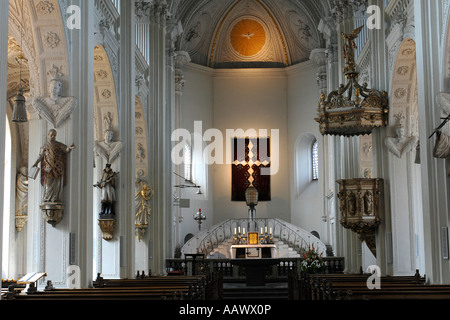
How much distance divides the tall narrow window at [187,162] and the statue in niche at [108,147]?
46.5 feet

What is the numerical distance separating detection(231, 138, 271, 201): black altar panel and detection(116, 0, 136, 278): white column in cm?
1510

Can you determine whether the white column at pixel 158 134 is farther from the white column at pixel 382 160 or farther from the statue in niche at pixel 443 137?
the statue in niche at pixel 443 137

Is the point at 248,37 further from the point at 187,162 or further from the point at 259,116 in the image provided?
the point at 187,162

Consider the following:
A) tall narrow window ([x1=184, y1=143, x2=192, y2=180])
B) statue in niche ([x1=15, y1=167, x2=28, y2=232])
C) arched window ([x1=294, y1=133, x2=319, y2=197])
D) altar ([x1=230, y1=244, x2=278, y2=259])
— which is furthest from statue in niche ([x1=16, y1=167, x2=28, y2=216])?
arched window ([x1=294, y1=133, x2=319, y2=197])

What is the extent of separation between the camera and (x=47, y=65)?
12.3 meters

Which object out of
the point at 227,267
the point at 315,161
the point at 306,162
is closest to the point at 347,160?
the point at 227,267

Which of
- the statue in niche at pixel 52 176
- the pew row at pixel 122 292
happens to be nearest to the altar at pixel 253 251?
the pew row at pixel 122 292

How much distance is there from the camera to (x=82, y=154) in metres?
12.3

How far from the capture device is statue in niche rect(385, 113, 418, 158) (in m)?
16.7

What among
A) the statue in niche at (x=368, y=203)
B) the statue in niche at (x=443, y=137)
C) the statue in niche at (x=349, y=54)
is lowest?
the statue in niche at (x=368, y=203)

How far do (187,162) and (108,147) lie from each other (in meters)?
14.5

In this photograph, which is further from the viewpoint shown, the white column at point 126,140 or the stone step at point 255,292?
the stone step at point 255,292

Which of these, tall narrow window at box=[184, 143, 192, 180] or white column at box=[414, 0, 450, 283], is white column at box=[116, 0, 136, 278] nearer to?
white column at box=[414, 0, 450, 283]

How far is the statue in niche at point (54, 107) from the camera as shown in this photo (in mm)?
12008
